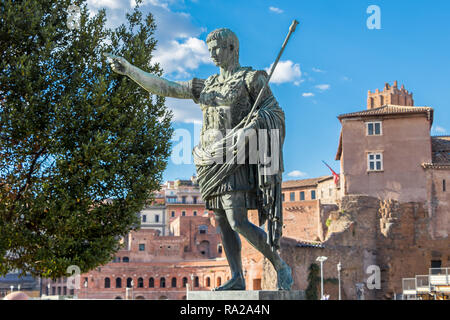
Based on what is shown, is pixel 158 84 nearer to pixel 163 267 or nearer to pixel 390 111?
pixel 390 111

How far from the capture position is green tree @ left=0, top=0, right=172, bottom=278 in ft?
34.8

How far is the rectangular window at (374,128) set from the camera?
159 ft

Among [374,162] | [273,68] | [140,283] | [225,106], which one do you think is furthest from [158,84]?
[140,283]

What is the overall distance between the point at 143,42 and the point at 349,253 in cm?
3774

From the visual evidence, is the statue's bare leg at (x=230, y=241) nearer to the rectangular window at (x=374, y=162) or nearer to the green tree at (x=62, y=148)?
the green tree at (x=62, y=148)

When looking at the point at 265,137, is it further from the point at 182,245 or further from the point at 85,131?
the point at 182,245

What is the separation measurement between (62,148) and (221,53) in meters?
5.79

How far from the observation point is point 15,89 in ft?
35.4

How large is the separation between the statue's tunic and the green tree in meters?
5.22

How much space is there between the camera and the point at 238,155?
214 inches

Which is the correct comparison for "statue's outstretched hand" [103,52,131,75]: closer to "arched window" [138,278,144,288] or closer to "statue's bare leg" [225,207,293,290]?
"statue's bare leg" [225,207,293,290]

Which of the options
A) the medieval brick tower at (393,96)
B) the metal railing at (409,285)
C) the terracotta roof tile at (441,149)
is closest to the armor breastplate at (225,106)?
the metal railing at (409,285)

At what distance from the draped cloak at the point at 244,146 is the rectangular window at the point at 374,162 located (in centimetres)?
4428
